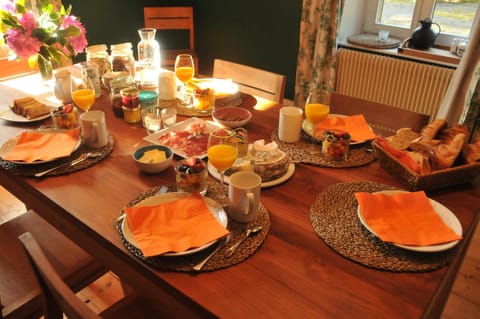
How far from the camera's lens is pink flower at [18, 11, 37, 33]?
5.39 ft

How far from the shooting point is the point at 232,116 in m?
1.62

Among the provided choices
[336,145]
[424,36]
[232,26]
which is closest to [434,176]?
[336,145]

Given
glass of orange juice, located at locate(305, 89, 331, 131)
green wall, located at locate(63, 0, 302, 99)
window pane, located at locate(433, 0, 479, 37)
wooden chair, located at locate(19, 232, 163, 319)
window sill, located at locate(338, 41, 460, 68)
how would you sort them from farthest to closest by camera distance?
green wall, located at locate(63, 0, 302, 99), window pane, located at locate(433, 0, 479, 37), window sill, located at locate(338, 41, 460, 68), glass of orange juice, located at locate(305, 89, 331, 131), wooden chair, located at locate(19, 232, 163, 319)

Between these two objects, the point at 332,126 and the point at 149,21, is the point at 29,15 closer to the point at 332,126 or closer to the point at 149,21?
the point at 332,126

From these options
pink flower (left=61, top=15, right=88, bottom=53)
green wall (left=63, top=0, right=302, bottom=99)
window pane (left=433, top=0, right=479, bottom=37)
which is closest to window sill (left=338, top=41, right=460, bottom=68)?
window pane (left=433, top=0, right=479, bottom=37)

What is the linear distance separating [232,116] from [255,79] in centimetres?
55

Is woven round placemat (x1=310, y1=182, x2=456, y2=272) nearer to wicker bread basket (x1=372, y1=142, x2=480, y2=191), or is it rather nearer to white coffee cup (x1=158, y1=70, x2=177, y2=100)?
wicker bread basket (x1=372, y1=142, x2=480, y2=191)

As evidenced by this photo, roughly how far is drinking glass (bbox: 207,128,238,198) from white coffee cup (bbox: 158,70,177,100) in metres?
0.68

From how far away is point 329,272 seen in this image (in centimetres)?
89

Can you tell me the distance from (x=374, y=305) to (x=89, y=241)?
28.9 inches

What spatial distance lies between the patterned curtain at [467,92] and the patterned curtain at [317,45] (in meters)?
0.85

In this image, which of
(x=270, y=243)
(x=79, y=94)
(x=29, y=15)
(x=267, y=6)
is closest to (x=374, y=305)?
(x=270, y=243)

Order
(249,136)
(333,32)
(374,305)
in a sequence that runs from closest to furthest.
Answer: (374,305) → (249,136) → (333,32)

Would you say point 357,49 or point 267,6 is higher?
point 267,6
